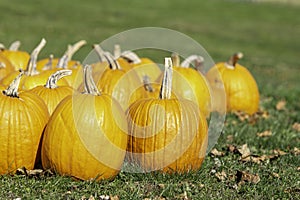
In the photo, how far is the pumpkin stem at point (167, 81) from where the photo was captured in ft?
15.0

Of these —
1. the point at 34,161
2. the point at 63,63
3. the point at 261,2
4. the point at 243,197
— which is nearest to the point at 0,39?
the point at 63,63

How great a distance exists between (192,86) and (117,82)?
3.76ft

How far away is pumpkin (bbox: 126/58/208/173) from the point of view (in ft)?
14.9

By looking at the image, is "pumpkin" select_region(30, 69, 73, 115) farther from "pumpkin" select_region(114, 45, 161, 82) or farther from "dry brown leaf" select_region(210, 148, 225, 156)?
"pumpkin" select_region(114, 45, 161, 82)

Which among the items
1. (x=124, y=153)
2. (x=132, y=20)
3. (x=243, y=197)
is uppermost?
(x=132, y=20)

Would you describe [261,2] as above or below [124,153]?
above

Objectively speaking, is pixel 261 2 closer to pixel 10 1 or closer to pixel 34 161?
pixel 10 1

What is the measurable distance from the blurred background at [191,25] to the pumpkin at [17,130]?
5.41 meters

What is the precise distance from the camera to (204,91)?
6648 mm

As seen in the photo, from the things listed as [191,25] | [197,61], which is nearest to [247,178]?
[197,61]

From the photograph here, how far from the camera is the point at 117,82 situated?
5.80 meters

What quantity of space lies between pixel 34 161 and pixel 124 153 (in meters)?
0.75

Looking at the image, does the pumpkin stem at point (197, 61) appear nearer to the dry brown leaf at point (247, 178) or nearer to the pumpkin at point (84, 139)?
the dry brown leaf at point (247, 178)

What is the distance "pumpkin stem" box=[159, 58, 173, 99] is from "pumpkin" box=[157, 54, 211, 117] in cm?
167
